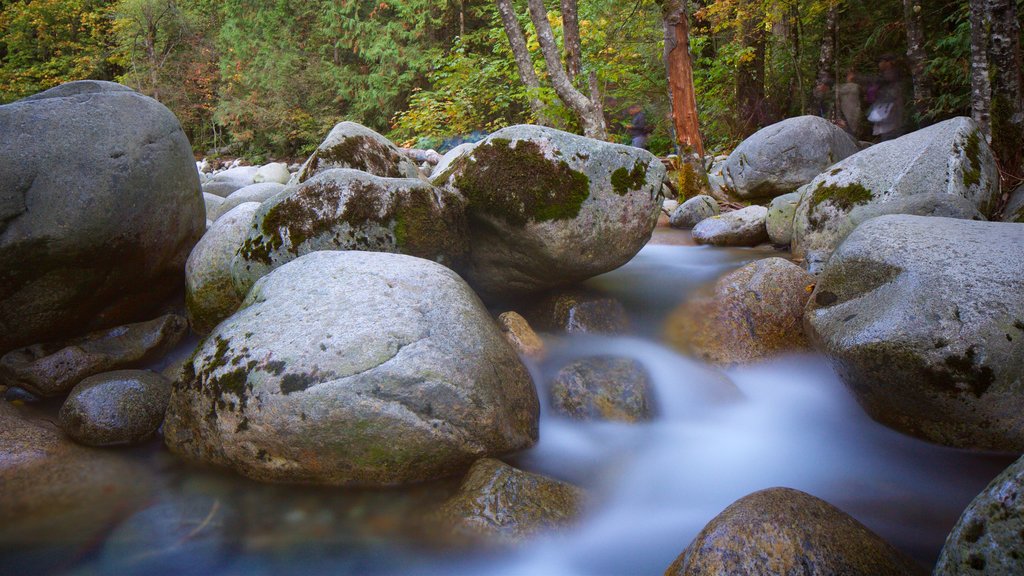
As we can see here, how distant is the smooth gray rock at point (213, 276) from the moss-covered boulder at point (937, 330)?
15.7ft

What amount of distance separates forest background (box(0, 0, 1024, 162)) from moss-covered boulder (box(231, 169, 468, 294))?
5.86m

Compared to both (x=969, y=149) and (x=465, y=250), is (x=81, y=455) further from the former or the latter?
(x=969, y=149)

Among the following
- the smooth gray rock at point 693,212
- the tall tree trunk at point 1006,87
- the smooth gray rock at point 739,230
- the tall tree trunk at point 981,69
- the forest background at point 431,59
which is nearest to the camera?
the tall tree trunk at point 1006,87

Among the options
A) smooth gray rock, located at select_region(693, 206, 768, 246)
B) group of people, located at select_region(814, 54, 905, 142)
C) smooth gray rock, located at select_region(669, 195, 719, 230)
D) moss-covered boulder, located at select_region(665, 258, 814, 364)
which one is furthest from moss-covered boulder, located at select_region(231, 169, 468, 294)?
group of people, located at select_region(814, 54, 905, 142)

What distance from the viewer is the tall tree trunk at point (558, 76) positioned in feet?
28.8

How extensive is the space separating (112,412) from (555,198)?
3.49 meters

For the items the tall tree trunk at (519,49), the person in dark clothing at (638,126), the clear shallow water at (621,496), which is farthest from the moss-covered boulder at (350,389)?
the person in dark clothing at (638,126)

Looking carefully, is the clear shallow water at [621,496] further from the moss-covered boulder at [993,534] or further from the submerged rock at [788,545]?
the moss-covered boulder at [993,534]

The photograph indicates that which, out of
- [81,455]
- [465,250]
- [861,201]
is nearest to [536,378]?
[465,250]

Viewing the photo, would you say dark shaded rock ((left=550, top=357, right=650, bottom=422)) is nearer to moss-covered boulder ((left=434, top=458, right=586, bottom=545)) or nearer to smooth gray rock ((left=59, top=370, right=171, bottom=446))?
moss-covered boulder ((left=434, top=458, right=586, bottom=545))

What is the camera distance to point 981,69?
6.04 metres

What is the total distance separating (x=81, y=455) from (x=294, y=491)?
1.74 meters

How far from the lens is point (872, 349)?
3.30 m

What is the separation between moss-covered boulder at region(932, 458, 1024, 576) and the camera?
1510 mm
